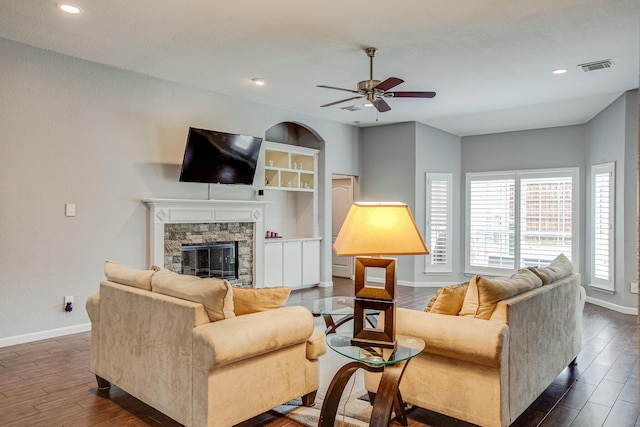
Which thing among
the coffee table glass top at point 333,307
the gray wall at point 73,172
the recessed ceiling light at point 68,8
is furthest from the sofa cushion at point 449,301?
the gray wall at point 73,172

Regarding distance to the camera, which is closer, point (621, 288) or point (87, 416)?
point (87, 416)

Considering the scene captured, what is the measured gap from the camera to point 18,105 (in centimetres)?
427

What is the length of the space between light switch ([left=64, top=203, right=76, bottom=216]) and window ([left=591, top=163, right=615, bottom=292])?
6868 mm

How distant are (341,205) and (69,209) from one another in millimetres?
5172

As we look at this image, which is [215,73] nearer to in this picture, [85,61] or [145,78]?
[145,78]

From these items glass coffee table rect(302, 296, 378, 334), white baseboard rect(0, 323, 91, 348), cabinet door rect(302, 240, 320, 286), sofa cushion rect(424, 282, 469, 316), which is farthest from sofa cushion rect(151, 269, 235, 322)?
cabinet door rect(302, 240, 320, 286)

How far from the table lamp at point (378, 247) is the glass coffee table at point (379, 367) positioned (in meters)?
0.07

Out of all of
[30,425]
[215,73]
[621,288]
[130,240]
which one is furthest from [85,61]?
[621,288]

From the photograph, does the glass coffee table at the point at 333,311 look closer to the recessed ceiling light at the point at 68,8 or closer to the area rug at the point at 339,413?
the area rug at the point at 339,413

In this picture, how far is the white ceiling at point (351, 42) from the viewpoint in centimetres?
352

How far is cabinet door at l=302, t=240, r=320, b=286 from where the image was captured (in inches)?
290

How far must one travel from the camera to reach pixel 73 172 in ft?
15.2

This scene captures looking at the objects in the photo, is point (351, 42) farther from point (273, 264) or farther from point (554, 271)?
point (273, 264)

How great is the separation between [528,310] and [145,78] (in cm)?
475
